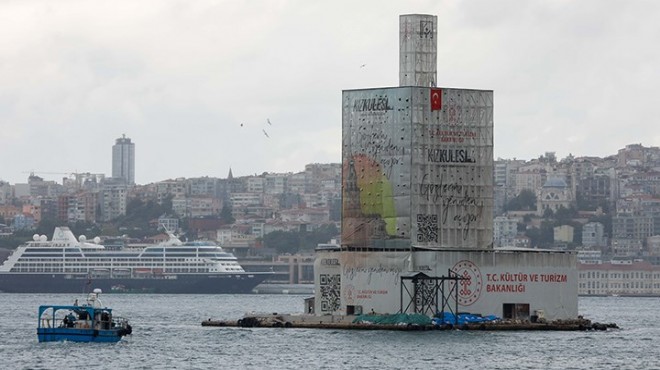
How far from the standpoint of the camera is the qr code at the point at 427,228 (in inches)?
2648

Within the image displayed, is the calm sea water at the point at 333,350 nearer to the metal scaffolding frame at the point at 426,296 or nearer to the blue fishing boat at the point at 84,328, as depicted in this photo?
the blue fishing boat at the point at 84,328

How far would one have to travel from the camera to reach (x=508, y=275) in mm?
67562

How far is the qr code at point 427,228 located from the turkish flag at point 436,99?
3480mm

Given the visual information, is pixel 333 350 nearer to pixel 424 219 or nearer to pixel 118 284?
pixel 424 219

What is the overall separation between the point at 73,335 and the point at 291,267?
11738 centimetres

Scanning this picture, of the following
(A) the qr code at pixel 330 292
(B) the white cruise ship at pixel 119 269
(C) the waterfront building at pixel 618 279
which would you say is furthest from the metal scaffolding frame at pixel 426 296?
(C) the waterfront building at pixel 618 279

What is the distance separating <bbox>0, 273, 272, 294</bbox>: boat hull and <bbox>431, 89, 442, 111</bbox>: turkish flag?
80.0 metres

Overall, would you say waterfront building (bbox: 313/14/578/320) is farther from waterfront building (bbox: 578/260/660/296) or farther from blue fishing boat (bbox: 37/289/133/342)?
waterfront building (bbox: 578/260/660/296)

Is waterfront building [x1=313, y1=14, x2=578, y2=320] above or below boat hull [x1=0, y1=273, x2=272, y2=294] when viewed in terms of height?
above

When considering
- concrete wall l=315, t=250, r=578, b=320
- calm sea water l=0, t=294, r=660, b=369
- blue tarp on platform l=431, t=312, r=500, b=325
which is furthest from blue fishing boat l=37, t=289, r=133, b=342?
blue tarp on platform l=431, t=312, r=500, b=325

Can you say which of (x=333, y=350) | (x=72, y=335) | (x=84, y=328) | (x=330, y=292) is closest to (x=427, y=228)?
(x=330, y=292)

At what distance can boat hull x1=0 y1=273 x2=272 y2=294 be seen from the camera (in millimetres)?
146000

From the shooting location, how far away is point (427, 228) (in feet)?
221

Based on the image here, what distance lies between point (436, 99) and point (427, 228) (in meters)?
4.12
